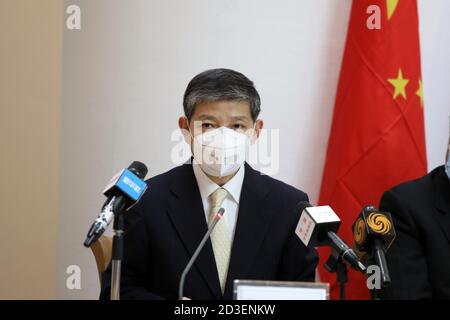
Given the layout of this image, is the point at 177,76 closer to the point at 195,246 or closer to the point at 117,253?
the point at 195,246

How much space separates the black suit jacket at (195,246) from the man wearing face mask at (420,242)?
1.29ft

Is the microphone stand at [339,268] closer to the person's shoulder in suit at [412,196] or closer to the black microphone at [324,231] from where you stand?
the black microphone at [324,231]

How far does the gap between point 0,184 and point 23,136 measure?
0.23 metres

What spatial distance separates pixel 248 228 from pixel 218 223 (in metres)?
0.11

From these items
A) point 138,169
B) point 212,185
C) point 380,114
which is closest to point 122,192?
point 138,169

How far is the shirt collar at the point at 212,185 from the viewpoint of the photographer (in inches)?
86.5

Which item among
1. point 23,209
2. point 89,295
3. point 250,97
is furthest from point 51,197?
point 250,97

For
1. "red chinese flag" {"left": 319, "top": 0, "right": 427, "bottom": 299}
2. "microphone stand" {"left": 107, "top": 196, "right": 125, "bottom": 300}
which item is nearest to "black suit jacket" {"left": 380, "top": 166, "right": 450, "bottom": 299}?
"red chinese flag" {"left": 319, "top": 0, "right": 427, "bottom": 299}

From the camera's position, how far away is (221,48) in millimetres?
3338

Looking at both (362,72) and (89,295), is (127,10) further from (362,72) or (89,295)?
(89,295)

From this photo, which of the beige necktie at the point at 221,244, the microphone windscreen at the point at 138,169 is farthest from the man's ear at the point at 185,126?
the microphone windscreen at the point at 138,169

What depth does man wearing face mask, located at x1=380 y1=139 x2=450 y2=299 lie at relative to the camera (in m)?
2.26

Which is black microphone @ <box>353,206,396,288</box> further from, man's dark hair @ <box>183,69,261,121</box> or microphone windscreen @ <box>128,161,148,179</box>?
man's dark hair @ <box>183,69,261,121</box>

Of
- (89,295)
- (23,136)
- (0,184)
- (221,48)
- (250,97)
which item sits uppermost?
(221,48)
